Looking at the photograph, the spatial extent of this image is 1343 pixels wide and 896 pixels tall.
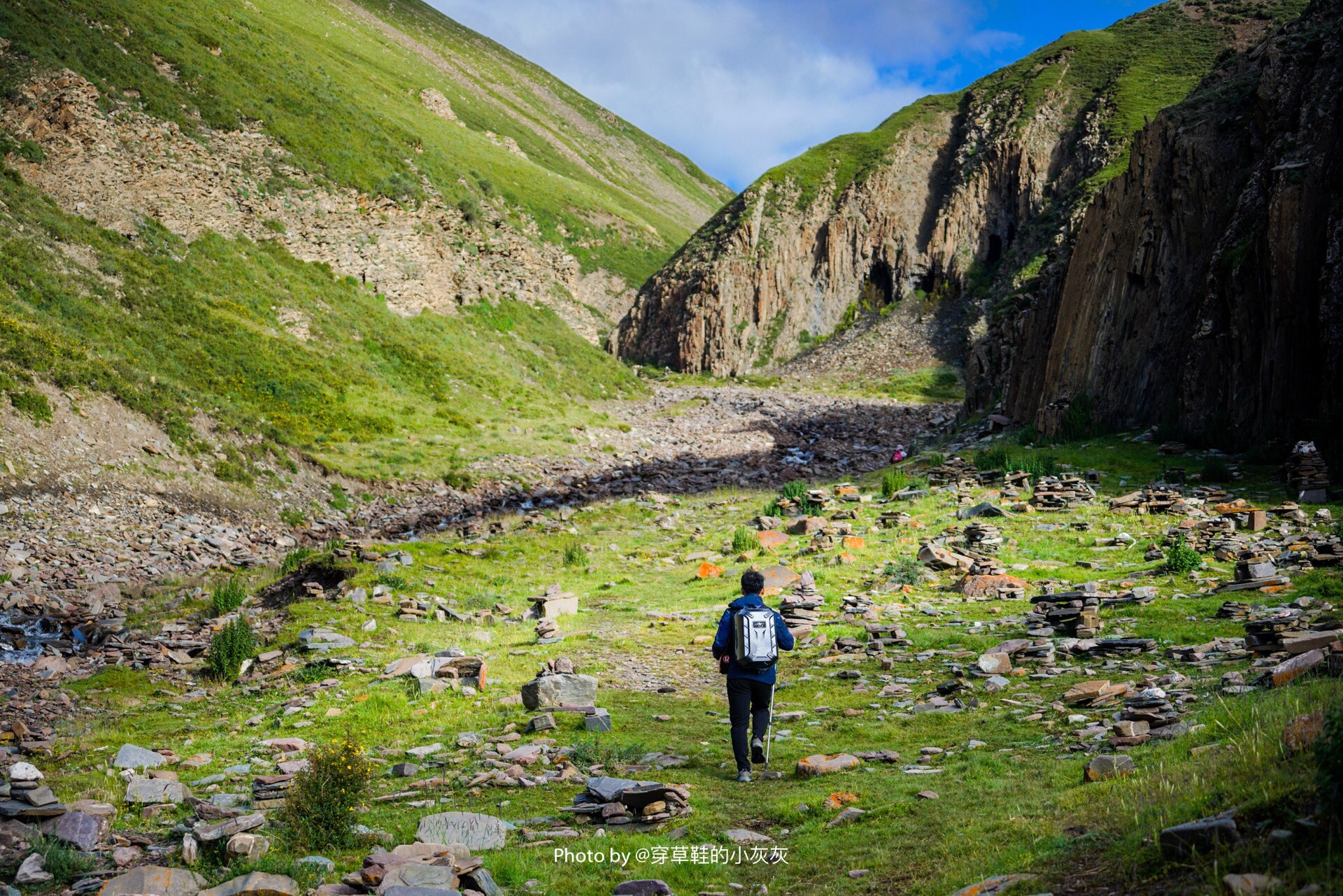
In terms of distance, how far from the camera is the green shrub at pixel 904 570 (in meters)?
16.1

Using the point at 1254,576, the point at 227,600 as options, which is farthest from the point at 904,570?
the point at 227,600

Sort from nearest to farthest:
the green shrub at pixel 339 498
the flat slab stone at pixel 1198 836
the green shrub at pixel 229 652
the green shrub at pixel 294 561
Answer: the flat slab stone at pixel 1198 836, the green shrub at pixel 229 652, the green shrub at pixel 294 561, the green shrub at pixel 339 498

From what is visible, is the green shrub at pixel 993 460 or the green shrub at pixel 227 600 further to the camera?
the green shrub at pixel 993 460

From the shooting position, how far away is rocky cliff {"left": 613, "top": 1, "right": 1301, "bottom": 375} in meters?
71.6

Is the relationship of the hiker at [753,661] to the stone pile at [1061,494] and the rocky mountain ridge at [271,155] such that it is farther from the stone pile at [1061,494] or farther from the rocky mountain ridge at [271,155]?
the rocky mountain ridge at [271,155]

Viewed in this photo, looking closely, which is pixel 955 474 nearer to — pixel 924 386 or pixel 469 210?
pixel 469 210

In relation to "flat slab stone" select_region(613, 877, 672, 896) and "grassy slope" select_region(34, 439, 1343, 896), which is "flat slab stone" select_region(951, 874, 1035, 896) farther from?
"flat slab stone" select_region(613, 877, 672, 896)

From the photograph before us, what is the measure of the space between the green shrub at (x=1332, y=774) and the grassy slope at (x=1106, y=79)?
59.4 m

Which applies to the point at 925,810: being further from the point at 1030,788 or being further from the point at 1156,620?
the point at 1156,620

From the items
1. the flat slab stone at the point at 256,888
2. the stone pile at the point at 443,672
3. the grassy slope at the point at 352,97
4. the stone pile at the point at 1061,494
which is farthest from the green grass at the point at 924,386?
the flat slab stone at the point at 256,888

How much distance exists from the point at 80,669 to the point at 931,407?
49.9 meters

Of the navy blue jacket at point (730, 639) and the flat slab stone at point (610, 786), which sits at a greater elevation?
the navy blue jacket at point (730, 639)

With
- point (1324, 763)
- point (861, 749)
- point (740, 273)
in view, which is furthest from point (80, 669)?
point (740, 273)

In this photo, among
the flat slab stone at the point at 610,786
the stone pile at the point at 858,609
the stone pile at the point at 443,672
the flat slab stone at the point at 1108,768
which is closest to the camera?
the flat slab stone at the point at 1108,768
